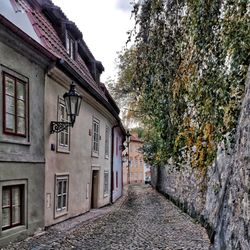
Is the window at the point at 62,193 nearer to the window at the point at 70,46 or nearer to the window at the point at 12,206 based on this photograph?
the window at the point at 12,206

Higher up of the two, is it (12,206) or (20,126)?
(20,126)

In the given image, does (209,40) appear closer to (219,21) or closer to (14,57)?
(219,21)

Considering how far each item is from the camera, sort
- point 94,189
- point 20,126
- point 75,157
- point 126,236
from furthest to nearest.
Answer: point 94,189, point 75,157, point 126,236, point 20,126

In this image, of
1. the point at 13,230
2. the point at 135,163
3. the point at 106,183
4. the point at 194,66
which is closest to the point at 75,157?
the point at 13,230

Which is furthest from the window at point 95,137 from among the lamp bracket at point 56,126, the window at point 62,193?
the lamp bracket at point 56,126

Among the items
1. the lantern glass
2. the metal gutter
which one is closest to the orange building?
the lantern glass

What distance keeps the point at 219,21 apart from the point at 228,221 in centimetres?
276

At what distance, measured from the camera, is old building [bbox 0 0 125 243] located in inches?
329

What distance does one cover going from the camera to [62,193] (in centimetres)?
1186

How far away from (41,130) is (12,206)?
7.00ft

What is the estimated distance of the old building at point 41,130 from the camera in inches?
329

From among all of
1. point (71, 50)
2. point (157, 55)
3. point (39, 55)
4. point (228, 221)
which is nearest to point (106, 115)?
point (71, 50)

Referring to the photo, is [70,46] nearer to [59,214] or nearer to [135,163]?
[59,214]

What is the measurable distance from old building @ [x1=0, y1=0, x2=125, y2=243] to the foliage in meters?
2.86
